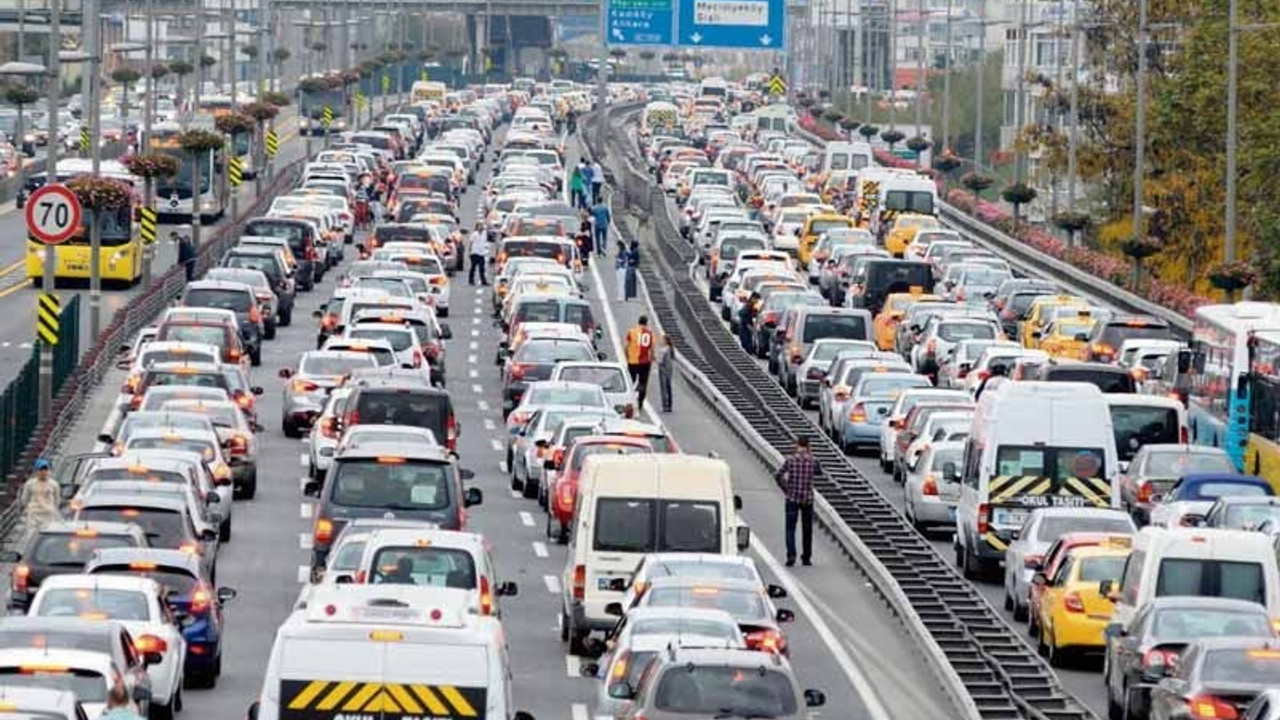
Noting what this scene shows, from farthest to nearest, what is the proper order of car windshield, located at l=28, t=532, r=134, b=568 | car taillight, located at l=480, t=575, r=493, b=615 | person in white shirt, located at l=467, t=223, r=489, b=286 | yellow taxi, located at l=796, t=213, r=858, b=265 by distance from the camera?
yellow taxi, located at l=796, t=213, r=858, b=265 → person in white shirt, located at l=467, t=223, r=489, b=286 → car windshield, located at l=28, t=532, r=134, b=568 → car taillight, located at l=480, t=575, r=493, b=615

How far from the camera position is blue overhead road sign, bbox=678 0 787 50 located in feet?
399

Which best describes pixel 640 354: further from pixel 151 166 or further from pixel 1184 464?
pixel 151 166

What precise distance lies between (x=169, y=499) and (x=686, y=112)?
142 meters

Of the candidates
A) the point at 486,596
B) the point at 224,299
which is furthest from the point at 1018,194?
the point at 486,596

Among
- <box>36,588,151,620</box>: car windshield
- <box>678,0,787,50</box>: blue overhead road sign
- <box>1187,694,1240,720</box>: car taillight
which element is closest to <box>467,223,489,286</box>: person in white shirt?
<box>678,0,787,50</box>: blue overhead road sign

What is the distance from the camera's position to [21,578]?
33562 mm

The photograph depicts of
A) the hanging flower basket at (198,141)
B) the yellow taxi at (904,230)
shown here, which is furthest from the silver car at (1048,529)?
the hanging flower basket at (198,141)

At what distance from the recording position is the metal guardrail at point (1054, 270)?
75875mm

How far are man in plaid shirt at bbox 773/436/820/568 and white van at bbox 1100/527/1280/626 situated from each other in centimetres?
888

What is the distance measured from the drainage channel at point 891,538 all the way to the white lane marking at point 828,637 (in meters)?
0.85

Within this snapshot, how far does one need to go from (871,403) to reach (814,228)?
35.7 m

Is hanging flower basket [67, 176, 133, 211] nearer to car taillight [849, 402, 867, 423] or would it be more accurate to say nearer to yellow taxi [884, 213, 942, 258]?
car taillight [849, 402, 867, 423]

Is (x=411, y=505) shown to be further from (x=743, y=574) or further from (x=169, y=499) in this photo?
(x=743, y=574)

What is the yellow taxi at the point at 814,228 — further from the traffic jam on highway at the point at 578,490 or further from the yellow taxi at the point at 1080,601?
the yellow taxi at the point at 1080,601
